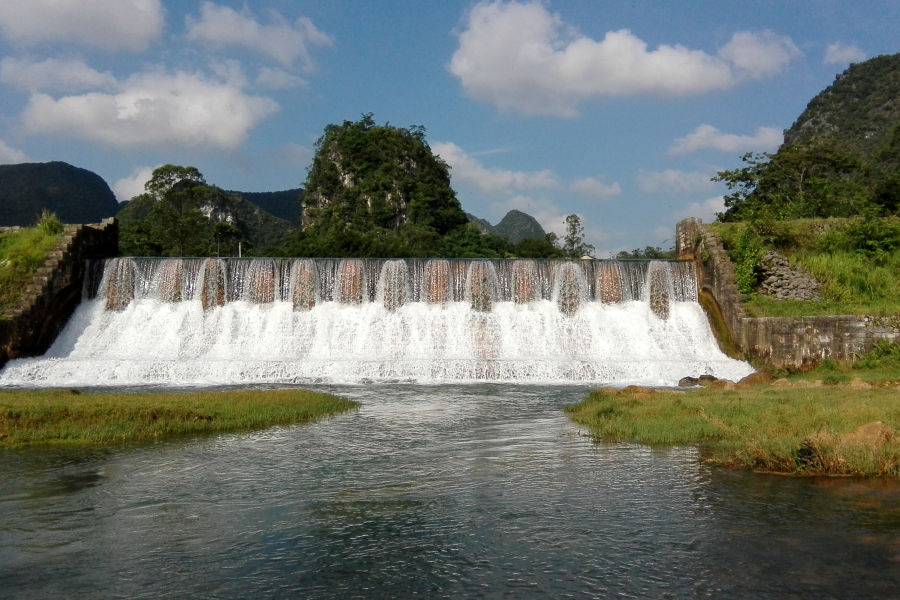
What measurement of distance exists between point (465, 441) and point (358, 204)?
191 ft

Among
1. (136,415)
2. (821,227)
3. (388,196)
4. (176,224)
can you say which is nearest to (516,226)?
(388,196)

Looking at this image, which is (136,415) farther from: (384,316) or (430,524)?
(384,316)

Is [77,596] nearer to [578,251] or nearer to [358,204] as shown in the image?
[578,251]

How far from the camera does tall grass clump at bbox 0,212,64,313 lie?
23.1m

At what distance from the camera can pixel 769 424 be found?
10766 mm

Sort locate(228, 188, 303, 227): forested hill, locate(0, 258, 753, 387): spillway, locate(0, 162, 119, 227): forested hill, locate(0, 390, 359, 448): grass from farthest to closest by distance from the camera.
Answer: locate(228, 188, 303, 227): forested hill < locate(0, 162, 119, 227): forested hill < locate(0, 258, 753, 387): spillway < locate(0, 390, 359, 448): grass

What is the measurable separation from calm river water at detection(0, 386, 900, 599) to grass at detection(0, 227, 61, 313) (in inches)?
571

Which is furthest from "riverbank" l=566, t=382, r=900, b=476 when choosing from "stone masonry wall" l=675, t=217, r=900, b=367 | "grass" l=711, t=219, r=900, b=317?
"grass" l=711, t=219, r=900, b=317

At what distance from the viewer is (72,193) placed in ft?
330

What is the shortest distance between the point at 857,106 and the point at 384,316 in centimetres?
7667

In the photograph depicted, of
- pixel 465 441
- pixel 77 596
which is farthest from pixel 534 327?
pixel 77 596

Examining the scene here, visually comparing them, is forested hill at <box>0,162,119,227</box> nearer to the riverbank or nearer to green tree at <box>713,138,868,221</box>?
green tree at <box>713,138,868,221</box>

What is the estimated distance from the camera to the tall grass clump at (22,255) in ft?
75.7

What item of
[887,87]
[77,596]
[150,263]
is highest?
[887,87]
